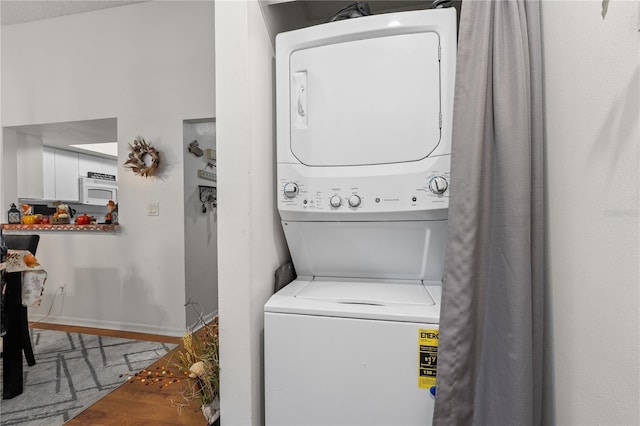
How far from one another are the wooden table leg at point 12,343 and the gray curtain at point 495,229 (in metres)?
2.39

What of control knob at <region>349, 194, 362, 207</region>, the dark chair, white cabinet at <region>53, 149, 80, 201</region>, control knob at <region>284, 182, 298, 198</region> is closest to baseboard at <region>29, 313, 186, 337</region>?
the dark chair

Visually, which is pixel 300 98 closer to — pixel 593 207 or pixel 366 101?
pixel 366 101

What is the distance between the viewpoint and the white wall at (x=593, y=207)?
1.95 ft

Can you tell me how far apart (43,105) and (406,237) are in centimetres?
375

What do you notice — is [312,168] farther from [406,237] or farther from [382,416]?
[382,416]

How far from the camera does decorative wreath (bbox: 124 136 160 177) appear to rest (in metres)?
2.71

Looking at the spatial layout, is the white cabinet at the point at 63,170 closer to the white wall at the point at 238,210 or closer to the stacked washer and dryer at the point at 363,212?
the white wall at the point at 238,210

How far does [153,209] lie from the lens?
2.80 meters

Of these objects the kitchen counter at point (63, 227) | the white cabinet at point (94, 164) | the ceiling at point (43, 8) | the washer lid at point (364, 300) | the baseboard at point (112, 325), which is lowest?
the baseboard at point (112, 325)

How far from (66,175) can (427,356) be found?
17.2 ft

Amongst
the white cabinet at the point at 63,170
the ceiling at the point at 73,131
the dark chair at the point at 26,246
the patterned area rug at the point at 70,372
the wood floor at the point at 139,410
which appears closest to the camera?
the wood floor at the point at 139,410

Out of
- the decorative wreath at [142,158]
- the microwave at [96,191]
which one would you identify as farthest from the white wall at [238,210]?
the microwave at [96,191]

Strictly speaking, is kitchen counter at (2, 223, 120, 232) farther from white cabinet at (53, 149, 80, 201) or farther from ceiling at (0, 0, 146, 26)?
ceiling at (0, 0, 146, 26)

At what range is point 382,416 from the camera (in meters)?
0.98
